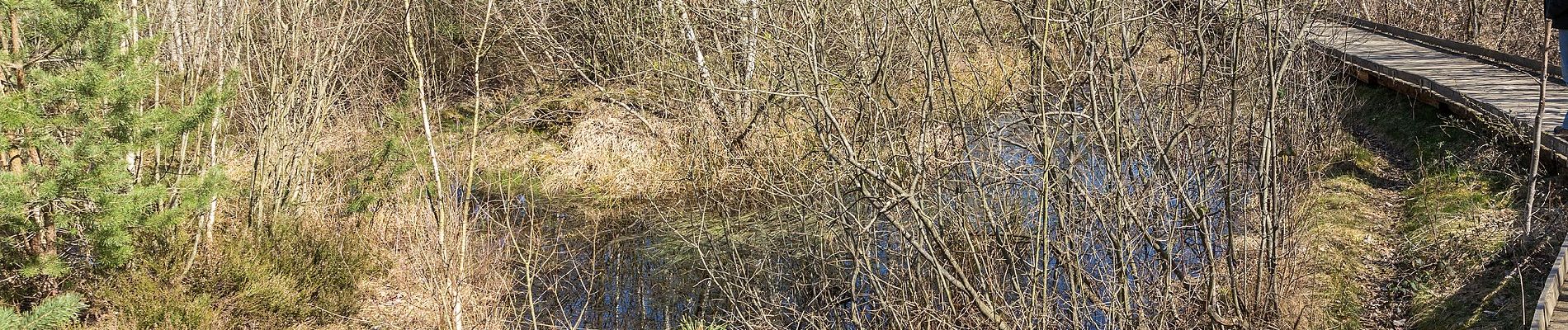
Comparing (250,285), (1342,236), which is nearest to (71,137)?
(250,285)

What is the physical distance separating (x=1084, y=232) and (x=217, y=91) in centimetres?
503

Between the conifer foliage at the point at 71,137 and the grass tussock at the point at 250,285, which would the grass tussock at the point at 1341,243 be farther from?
the conifer foliage at the point at 71,137

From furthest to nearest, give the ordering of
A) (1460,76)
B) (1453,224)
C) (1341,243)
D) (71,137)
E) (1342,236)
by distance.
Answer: (1460,76), (1342,236), (1341,243), (1453,224), (71,137)

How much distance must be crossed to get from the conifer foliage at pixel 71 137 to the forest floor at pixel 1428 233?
24.1 feet

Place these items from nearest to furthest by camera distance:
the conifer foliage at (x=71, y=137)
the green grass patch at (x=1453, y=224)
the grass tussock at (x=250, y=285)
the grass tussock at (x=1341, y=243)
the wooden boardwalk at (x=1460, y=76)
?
the conifer foliage at (x=71, y=137)
the grass tussock at (x=250, y=285)
the green grass patch at (x=1453, y=224)
the grass tussock at (x=1341, y=243)
the wooden boardwalk at (x=1460, y=76)

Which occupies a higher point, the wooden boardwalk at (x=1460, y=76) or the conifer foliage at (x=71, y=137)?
the conifer foliage at (x=71, y=137)

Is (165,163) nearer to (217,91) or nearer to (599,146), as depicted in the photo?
(217,91)

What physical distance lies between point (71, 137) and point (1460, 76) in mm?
12621

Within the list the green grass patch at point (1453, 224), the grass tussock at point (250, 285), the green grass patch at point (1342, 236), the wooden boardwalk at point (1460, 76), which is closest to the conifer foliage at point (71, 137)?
the grass tussock at point (250, 285)

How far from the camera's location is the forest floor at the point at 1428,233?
8.75 metres

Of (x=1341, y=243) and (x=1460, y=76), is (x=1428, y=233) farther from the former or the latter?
(x=1460, y=76)

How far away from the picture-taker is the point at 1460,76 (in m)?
13.4

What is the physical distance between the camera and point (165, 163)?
25.6ft

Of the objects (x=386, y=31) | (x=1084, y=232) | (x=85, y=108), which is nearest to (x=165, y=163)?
(x=85, y=108)
